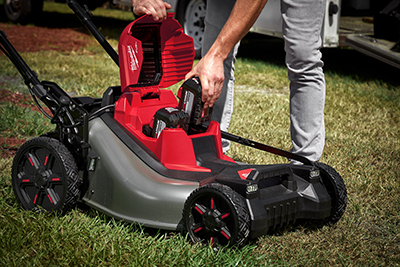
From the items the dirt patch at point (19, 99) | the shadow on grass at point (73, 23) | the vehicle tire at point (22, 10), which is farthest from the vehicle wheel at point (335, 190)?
the vehicle tire at point (22, 10)

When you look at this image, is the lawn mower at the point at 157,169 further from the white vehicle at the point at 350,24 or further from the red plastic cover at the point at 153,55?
the white vehicle at the point at 350,24

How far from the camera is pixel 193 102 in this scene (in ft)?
5.63

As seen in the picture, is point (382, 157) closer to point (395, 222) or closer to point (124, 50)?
point (395, 222)

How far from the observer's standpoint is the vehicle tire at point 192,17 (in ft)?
18.7

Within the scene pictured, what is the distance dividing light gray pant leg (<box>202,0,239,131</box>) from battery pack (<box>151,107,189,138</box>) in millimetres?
790

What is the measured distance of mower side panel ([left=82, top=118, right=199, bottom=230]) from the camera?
164 centimetres

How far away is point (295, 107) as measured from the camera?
86.1 inches

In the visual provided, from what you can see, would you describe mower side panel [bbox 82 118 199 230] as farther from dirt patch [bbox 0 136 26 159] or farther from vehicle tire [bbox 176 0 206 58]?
vehicle tire [bbox 176 0 206 58]

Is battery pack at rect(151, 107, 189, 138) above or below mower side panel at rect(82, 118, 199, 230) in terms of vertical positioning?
above

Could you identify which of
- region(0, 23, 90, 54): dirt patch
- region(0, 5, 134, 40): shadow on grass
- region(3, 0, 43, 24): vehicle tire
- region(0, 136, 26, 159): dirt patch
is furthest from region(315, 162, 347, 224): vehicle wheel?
region(3, 0, 43, 24): vehicle tire

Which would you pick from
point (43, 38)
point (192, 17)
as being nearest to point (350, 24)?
point (192, 17)

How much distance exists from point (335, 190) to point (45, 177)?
1.20m

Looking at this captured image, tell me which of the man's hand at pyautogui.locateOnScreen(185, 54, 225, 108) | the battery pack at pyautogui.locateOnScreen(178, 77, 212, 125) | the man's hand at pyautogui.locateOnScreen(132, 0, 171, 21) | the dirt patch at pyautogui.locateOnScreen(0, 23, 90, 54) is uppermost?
the man's hand at pyautogui.locateOnScreen(132, 0, 171, 21)

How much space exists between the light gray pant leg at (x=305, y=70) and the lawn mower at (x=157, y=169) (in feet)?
0.94
